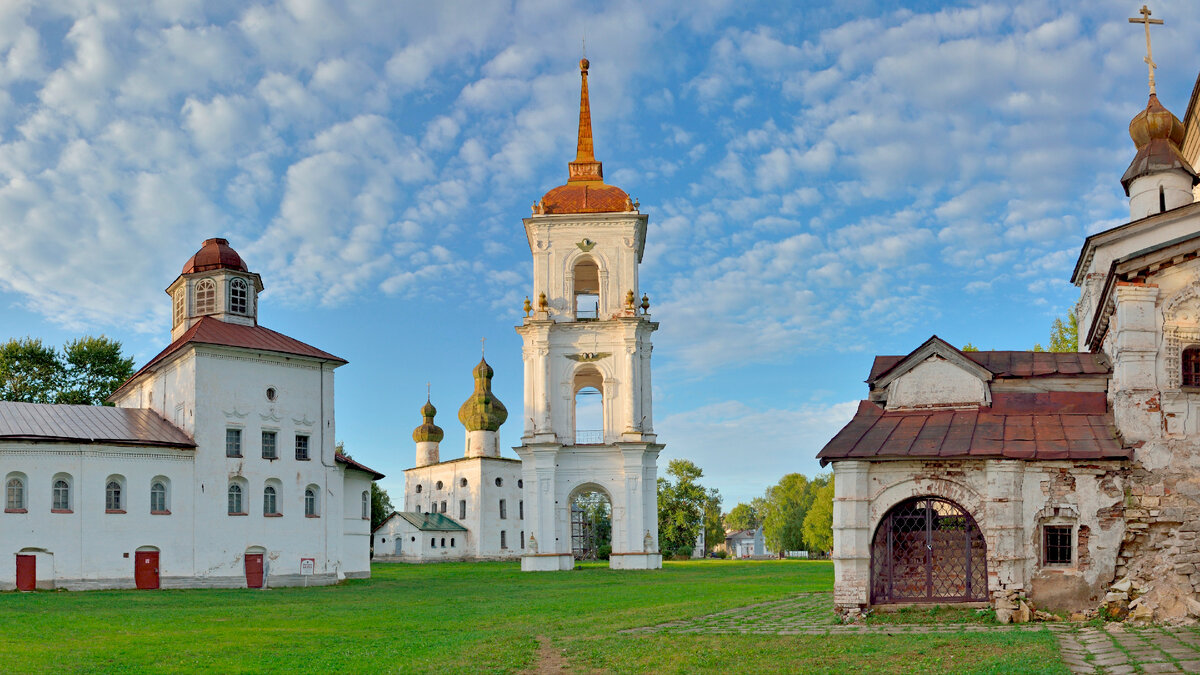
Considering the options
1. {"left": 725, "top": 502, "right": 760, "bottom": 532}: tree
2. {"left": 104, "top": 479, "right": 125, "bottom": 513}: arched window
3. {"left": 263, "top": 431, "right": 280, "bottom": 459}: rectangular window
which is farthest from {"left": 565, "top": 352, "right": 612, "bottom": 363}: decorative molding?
{"left": 725, "top": 502, "right": 760, "bottom": 532}: tree

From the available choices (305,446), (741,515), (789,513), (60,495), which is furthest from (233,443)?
(741,515)

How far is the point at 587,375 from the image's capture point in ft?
159

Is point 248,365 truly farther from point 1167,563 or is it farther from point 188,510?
point 1167,563

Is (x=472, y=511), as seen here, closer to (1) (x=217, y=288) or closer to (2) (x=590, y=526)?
(2) (x=590, y=526)

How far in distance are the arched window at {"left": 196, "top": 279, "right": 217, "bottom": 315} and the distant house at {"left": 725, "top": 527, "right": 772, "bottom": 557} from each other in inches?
3417

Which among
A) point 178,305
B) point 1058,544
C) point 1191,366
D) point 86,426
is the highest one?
Answer: point 178,305

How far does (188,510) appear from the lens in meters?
35.7

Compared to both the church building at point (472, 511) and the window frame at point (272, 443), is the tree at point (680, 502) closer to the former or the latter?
the church building at point (472, 511)

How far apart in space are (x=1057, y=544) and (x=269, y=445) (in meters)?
27.8

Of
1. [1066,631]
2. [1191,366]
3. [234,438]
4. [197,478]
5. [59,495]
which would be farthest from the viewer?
[234,438]

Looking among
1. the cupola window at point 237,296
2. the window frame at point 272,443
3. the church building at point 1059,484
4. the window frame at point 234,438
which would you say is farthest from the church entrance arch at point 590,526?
the church building at point 1059,484

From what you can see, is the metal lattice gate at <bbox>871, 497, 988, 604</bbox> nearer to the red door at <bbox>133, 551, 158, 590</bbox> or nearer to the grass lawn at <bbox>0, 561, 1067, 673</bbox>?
the grass lawn at <bbox>0, 561, 1067, 673</bbox>

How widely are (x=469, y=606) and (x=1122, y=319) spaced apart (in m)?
14.5

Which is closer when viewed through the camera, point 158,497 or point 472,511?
point 158,497
